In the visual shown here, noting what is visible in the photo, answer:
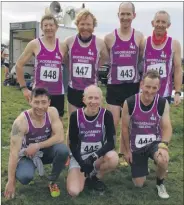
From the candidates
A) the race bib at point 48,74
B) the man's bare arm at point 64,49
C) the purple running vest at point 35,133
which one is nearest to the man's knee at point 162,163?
the purple running vest at point 35,133

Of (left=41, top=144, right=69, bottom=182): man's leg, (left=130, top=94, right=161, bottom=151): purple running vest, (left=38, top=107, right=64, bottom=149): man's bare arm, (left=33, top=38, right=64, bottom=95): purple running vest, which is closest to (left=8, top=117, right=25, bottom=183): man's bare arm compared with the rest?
(left=38, top=107, right=64, bottom=149): man's bare arm

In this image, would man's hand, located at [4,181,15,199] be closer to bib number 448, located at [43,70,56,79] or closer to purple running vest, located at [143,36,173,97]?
bib number 448, located at [43,70,56,79]

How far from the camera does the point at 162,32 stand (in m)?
4.24

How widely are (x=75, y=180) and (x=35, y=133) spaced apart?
669mm

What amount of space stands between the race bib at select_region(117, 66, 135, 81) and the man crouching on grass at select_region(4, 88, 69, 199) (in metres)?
1.07

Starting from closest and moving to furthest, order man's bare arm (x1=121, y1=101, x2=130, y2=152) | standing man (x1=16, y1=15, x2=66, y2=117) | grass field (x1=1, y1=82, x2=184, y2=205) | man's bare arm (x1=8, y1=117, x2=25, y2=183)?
man's bare arm (x1=8, y1=117, x2=25, y2=183) < grass field (x1=1, y1=82, x2=184, y2=205) < man's bare arm (x1=121, y1=101, x2=130, y2=152) < standing man (x1=16, y1=15, x2=66, y2=117)

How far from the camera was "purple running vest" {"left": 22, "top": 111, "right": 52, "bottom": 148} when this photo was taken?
371 cm

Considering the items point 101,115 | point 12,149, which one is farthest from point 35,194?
point 101,115

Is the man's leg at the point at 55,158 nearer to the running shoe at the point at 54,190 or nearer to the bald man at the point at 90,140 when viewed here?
the running shoe at the point at 54,190

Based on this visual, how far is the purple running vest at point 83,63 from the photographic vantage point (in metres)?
4.29

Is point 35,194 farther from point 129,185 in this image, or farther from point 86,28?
point 86,28

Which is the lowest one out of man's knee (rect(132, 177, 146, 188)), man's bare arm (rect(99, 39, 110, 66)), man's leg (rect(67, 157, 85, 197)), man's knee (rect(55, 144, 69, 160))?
man's knee (rect(132, 177, 146, 188))

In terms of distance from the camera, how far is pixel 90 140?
152 inches

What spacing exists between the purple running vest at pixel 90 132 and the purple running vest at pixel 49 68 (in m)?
0.66
